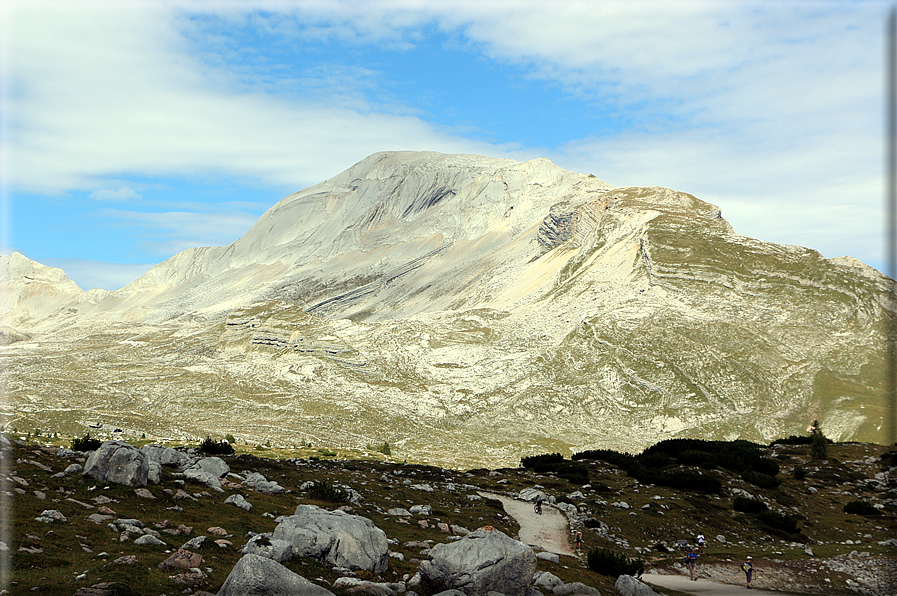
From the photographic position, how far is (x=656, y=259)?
196 m

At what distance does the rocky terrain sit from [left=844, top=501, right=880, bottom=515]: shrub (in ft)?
1.14

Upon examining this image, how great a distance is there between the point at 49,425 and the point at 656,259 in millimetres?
173454

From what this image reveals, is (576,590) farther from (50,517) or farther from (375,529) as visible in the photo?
(50,517)

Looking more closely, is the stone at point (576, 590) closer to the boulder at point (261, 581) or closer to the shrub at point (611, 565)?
the shrub at point (611, 565)

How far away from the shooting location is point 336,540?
24375 millimetres

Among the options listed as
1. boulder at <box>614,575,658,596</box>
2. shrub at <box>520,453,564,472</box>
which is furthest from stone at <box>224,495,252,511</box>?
shrub at <box>520,453,564,472</box>

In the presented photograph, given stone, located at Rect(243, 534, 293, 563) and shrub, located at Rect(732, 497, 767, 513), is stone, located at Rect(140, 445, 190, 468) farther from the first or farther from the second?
shrub, located at Rect(732, 497, 767, 513)

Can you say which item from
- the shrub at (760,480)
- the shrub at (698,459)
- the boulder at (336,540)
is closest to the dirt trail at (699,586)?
the boulder at (336,540)

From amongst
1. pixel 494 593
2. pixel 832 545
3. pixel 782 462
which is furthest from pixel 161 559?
pixel 782 462

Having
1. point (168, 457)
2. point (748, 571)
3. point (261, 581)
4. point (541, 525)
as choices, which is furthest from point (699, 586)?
point (168, 457)

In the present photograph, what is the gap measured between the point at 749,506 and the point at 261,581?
50400 mm

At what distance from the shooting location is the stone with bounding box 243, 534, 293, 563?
72.3 ft

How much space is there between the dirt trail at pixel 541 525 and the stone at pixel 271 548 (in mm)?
21970

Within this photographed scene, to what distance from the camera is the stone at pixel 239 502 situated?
31109 mm
